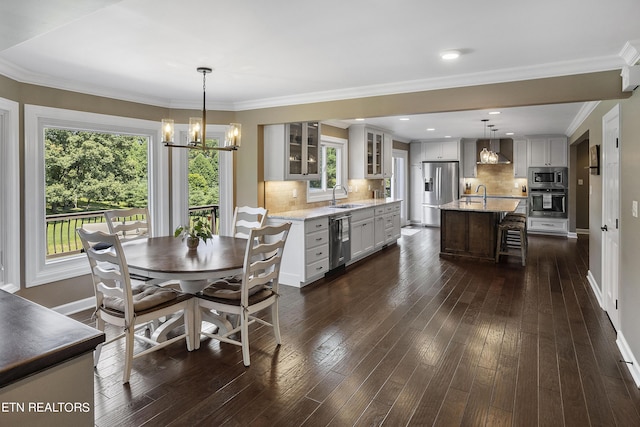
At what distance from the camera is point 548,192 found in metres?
9.03

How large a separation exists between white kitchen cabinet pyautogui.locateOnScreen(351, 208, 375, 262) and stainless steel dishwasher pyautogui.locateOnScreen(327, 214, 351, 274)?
19 centimetres

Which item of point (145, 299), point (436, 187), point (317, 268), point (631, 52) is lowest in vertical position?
point (317, 268)

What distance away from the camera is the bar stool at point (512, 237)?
6.11 m

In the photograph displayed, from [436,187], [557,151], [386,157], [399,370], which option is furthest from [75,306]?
[557,151]

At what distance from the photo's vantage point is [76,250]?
14.3ft

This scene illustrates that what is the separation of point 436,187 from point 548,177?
2.53 meters

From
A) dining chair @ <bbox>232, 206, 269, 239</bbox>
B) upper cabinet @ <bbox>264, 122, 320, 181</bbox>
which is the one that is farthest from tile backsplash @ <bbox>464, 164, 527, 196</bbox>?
dining chair @ <bbox>232, 206, 269, 239</bbox>

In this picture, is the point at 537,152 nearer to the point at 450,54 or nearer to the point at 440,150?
the point at 440,150

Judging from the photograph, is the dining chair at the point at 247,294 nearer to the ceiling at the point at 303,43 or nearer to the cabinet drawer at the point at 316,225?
the ceiling at the point at 303,43

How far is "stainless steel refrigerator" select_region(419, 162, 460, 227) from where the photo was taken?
10.0 meters

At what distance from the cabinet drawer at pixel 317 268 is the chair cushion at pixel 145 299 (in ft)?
7.06

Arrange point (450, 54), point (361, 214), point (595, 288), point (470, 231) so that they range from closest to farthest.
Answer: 1. point (450, 54)
2. point (595, 288)
3. point (361, 214)
4. point (470, 231)

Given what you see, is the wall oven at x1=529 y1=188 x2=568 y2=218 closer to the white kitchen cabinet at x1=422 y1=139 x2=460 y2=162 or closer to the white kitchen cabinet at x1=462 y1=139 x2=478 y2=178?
the white kitchen cabinet at x1=462 y1=139 x2=478 y2=178

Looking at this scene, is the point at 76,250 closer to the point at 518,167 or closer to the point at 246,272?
the point at 246,272
